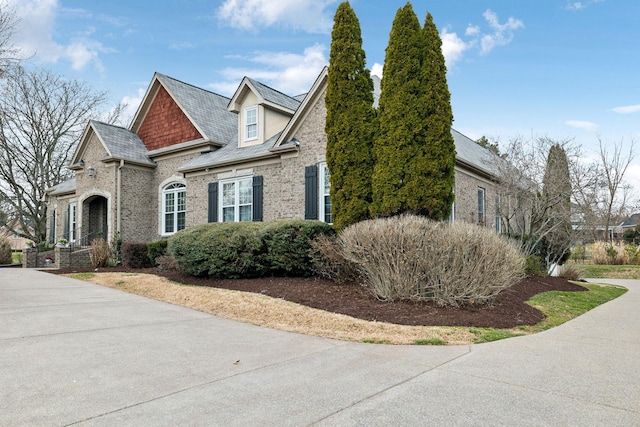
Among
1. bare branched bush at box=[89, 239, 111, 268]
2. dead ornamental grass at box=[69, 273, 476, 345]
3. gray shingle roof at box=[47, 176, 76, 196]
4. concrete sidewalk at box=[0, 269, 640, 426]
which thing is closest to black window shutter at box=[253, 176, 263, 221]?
dead ornamental grass at box=[69, 273, 476, 345]

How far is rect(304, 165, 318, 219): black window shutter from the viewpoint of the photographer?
558 inches

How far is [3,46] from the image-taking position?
13.0 meters

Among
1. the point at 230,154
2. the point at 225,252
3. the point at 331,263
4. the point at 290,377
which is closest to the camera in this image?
the point at 290,377

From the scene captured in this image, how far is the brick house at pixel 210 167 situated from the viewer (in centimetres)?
1473

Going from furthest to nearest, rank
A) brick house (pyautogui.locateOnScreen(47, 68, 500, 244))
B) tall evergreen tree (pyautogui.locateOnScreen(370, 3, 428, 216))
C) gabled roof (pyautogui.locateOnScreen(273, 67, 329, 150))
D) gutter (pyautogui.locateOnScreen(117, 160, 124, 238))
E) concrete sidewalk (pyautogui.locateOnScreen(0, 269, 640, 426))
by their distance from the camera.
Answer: gutter (pyautogui.locateOnScreen(117, 160, 124, 238)), brick house (pyautogui.locateOnScreen(47, 68, 500, 244)), gabled roof (pyautogui.locateOnScreen(273, 67, 329, 150)), tall evergreen tree (pyautogui.locateOnScreen(370, 3, 428, 216)), concrete sidewalk (pyautogui.locateOnScreen(0, 269, 640, 426))

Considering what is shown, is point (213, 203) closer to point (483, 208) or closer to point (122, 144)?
point (122, 144)

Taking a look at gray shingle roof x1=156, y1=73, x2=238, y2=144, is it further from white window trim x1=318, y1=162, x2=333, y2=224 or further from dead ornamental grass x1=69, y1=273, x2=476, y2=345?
dead ornamental grass x1=69, y1=273, x2=476, y2=345

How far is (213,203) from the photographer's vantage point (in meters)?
17.4

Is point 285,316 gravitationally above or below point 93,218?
below

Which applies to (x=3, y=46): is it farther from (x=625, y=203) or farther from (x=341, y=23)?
(x=625, y=203)

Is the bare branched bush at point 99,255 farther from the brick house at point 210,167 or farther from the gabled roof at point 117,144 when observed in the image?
the gabled roof at point 117,144

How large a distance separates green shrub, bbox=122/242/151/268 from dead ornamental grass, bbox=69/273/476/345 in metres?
4.91

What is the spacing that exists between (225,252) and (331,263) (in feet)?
9.16

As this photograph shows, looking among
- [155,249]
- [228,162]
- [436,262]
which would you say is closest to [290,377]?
[436,262]
